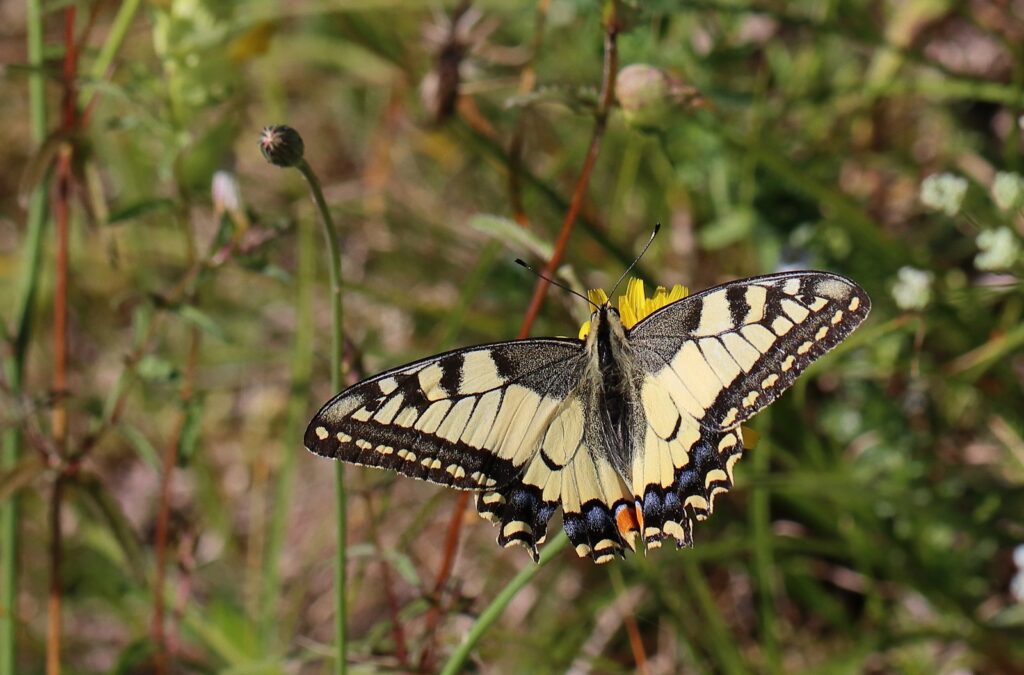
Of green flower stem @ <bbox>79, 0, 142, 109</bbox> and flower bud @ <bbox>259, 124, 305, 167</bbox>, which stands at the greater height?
green flower stem @ <bbox>79, 0, 142, 109</bbox>

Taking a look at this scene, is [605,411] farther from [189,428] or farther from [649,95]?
[189,428]

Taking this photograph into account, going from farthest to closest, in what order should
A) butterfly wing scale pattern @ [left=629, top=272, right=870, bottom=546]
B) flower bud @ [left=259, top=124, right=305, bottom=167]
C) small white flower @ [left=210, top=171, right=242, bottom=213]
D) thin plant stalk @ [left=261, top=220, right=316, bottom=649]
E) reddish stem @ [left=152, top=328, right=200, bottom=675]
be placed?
thin plant stalk @ [left=261, top=220, right=316, bottom=649], reddish stem @ [left=152, top=328, right=200, bottom=675], small white flower @ [left=210, top=171, right=242, bottom=213], butterfly wing scale pattern @ [left=629, top=272, right=870, bottom=546], flower bud @ [left=259, top=124, right=305, bottom=167]

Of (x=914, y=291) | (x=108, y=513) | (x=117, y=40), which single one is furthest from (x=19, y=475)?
(x=914, y=291)

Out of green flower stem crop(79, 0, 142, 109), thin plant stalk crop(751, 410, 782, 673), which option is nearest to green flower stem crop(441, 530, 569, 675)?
thin plant stalk crop(751, 410, 782, 673)

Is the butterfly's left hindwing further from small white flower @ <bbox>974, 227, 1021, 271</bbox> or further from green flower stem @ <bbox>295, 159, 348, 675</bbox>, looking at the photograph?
small white flower @ <bbox>974, 227, 1021, 271</bbox>

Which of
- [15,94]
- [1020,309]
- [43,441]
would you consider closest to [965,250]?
[1020,309]

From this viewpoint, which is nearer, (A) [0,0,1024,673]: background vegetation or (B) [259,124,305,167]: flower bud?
(B) [259,124,305,167]: flower bud

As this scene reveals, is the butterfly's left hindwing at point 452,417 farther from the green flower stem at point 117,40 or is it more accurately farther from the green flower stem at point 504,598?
the green flower stem at point 117,40

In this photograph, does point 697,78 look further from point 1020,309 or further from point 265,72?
point 265,72

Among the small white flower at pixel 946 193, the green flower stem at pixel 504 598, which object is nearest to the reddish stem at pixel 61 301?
the green flower stem at pixel 504 598
